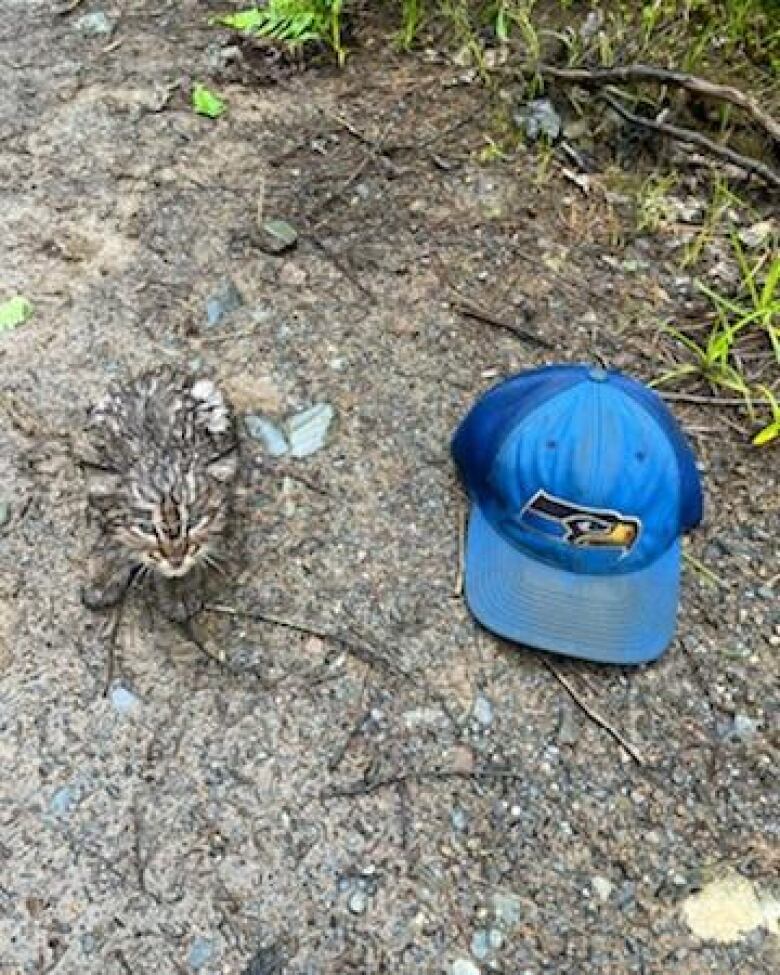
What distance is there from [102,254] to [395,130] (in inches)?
50.0

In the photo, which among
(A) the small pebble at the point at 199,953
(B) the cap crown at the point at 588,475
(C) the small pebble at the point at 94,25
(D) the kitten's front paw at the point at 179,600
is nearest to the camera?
(A) the small pebble at the point at 199,953

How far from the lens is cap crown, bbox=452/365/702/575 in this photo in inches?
119

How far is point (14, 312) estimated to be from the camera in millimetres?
3898

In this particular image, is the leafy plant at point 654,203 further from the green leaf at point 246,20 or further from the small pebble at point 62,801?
the small pebble at point 62,801

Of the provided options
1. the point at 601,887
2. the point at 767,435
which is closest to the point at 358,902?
the point at 601,887

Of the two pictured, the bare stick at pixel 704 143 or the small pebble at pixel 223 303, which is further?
the bare stick at pixel 704 143

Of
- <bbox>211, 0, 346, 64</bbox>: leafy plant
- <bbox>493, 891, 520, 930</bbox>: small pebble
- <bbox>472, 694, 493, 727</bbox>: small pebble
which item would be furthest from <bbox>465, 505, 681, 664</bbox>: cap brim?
<bbox>211, 0, 346, 64</bbox>: leafy plant

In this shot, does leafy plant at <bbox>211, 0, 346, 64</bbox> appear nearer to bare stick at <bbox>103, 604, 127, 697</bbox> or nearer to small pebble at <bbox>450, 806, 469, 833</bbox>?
bare stick at <bbox>103, 604, 127, 697</bbox>

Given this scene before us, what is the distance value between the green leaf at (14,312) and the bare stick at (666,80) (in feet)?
7.19

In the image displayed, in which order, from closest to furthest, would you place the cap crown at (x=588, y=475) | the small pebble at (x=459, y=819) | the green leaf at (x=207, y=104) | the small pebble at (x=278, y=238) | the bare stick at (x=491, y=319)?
the small pebble at (x=459, y=819), the cap crown at (x=588, y=475), the bare stick at (x=491, y=319), the small pebble at (x=278, y=238), the green leaf at (x=207, y=104)

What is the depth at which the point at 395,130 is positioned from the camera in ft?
15.0

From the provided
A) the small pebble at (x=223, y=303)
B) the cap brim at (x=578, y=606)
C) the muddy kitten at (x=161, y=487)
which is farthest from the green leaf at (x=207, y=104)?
the cap brim at (x=578, y=606)

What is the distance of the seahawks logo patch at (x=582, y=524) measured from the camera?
9.95ft

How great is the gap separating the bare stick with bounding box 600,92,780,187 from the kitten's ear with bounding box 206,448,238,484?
214 centimetres
